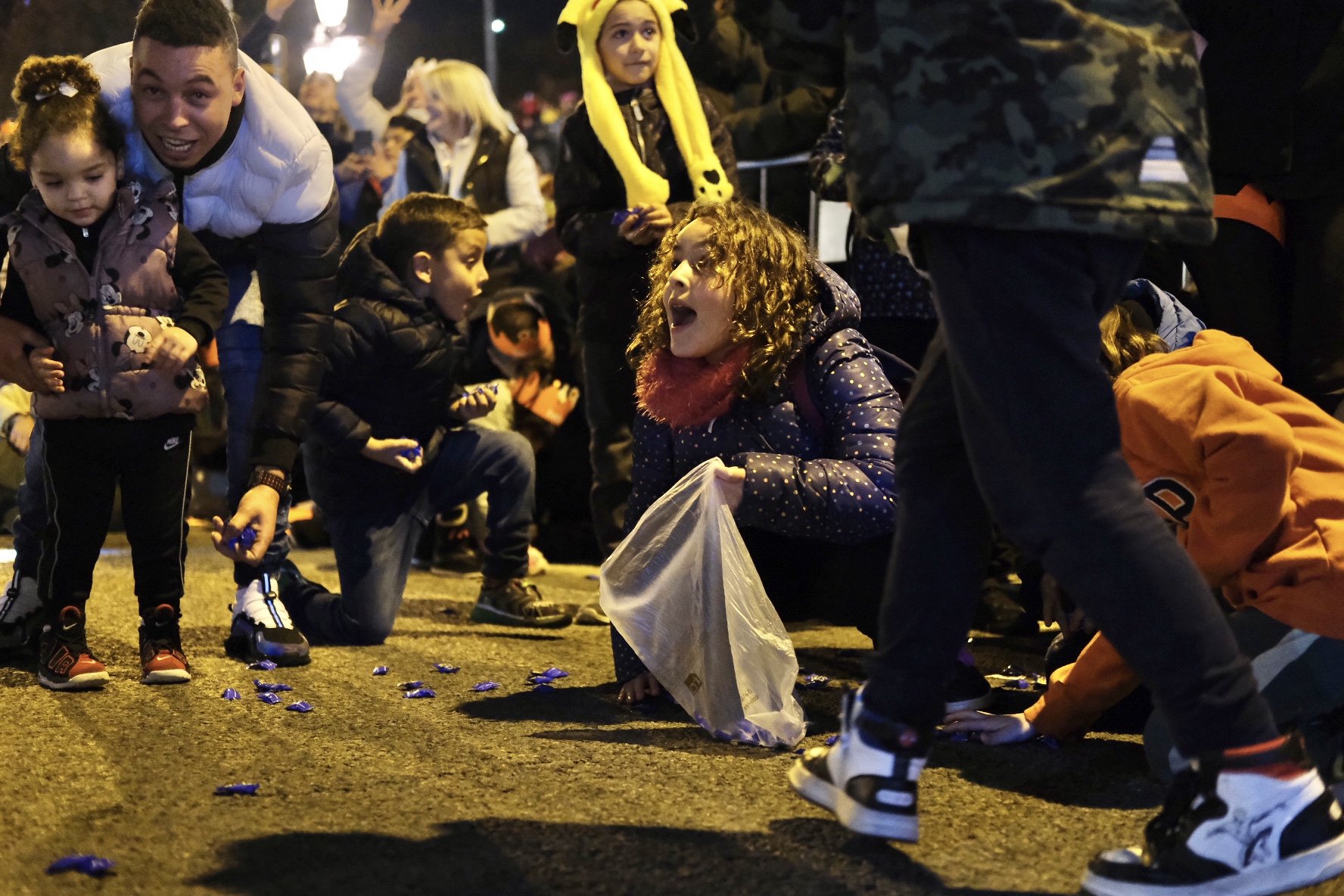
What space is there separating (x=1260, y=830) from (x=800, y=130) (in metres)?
2.97

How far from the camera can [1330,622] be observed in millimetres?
1926

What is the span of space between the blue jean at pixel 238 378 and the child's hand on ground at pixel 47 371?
0.42 meters

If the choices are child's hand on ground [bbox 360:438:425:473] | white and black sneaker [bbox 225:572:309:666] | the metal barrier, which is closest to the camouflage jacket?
white and black sneaker [bbox 225:572:309:666]

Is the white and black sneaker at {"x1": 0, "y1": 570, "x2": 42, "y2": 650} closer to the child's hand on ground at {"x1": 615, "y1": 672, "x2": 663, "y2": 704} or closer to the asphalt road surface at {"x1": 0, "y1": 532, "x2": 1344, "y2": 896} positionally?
the asphalt road surface at {"x1": 0, "y1": 532, "x2": 1344, "y2": 896}

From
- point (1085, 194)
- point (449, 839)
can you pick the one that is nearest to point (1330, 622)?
point (1085, 194)

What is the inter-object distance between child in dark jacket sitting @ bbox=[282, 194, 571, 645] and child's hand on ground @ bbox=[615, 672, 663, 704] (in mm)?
957

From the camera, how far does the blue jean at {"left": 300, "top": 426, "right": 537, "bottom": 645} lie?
11.0 ft

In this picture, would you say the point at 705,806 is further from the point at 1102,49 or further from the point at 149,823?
the point at 1102,49

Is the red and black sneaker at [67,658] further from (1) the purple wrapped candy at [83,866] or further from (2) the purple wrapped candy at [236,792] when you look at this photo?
(1) the purple wrapped candy at [83,866]

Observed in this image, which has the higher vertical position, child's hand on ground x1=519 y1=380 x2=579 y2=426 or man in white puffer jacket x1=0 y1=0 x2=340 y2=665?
man in white puffer jacket x1=0 y1=0 x2=340 y2=665

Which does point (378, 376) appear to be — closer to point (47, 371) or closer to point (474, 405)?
point (474, 405)

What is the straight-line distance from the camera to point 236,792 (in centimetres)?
199

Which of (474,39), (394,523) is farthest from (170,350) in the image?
(474,39)

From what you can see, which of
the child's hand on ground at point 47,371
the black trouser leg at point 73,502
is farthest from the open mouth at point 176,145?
the black trouser leg at point 73,502
